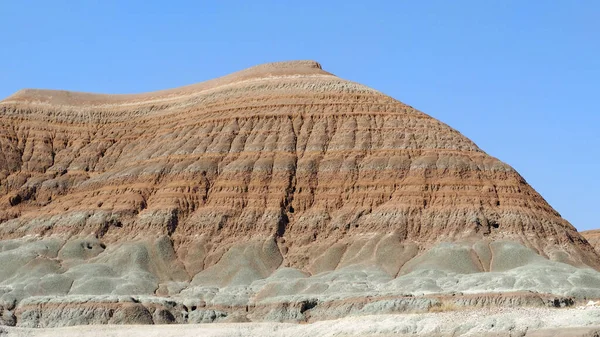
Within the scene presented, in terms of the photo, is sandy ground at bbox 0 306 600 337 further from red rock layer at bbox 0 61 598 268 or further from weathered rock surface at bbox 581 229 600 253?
weathered rock surface at bbox 581 229 600 253

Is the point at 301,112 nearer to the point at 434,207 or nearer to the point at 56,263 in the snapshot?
the point at 434,207

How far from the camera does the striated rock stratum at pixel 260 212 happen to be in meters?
95.9

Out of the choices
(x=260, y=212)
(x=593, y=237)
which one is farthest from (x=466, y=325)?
(x=593, y=237)

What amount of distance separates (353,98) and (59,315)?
52580 millimetres

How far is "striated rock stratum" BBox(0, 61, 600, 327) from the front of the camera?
9588 cm

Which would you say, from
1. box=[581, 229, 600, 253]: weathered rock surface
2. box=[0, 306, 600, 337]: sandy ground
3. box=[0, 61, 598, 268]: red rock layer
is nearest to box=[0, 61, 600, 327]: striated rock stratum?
box=[0, 61, 598, 268]: red rock layer

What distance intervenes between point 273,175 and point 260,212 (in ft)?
19.7

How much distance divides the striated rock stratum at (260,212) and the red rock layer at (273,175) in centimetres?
21

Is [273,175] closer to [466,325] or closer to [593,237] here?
[466,325]

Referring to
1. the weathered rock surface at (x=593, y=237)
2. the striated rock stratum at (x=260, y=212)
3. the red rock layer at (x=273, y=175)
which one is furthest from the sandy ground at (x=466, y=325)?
the weathered rock surface at (x=593, y=237)

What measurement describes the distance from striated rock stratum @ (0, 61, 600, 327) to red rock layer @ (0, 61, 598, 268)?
0.21m

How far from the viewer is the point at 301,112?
130 m

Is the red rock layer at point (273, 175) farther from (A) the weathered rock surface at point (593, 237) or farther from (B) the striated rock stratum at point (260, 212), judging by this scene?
(A) the weathered rock surface at point (593, 237)

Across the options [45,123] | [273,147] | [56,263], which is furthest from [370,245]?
[45,123]
